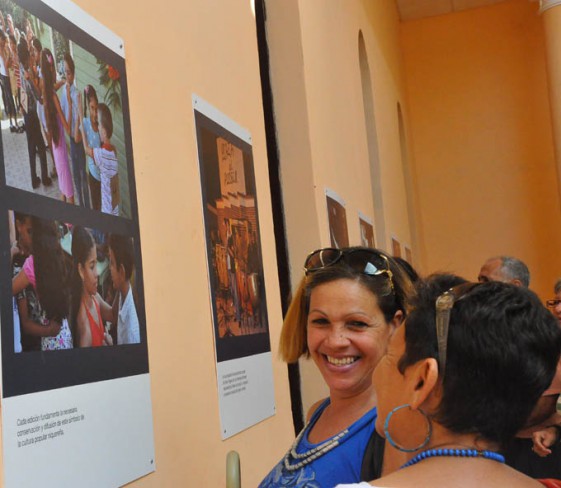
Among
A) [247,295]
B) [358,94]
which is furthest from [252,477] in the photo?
[358,94]

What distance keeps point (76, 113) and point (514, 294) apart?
1.58 meters

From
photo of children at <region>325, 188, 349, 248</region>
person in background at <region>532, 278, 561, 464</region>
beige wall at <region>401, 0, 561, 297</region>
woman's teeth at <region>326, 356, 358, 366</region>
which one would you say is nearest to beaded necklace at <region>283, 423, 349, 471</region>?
woman's teeth at <region>326, 356, 358, 366</region>

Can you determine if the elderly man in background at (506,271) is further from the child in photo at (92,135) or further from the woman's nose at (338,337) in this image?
the child in photo at (92,135)

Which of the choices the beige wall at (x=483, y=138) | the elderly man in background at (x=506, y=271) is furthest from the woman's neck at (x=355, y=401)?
the beige wall at (x=483, y=138)

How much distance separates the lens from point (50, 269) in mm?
2568

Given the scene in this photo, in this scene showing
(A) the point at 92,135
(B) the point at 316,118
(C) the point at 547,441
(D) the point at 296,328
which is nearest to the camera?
(A) the point at 92,135

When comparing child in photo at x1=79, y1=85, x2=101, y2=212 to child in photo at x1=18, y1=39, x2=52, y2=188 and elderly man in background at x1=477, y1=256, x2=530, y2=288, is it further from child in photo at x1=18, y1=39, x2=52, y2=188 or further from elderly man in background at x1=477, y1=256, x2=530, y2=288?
elderly man in background at x1=477, y1=256, x2=530, y2=288

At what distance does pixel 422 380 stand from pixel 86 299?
1273 mm

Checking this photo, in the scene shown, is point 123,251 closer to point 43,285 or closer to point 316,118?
point 43,285

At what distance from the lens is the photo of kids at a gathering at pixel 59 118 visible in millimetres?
2460

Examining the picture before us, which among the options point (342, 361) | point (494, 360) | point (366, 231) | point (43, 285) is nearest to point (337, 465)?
point (342, 361)

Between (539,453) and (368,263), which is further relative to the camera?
(539,453)

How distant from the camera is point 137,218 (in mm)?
3238

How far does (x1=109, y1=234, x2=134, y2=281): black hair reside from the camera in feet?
9.80
